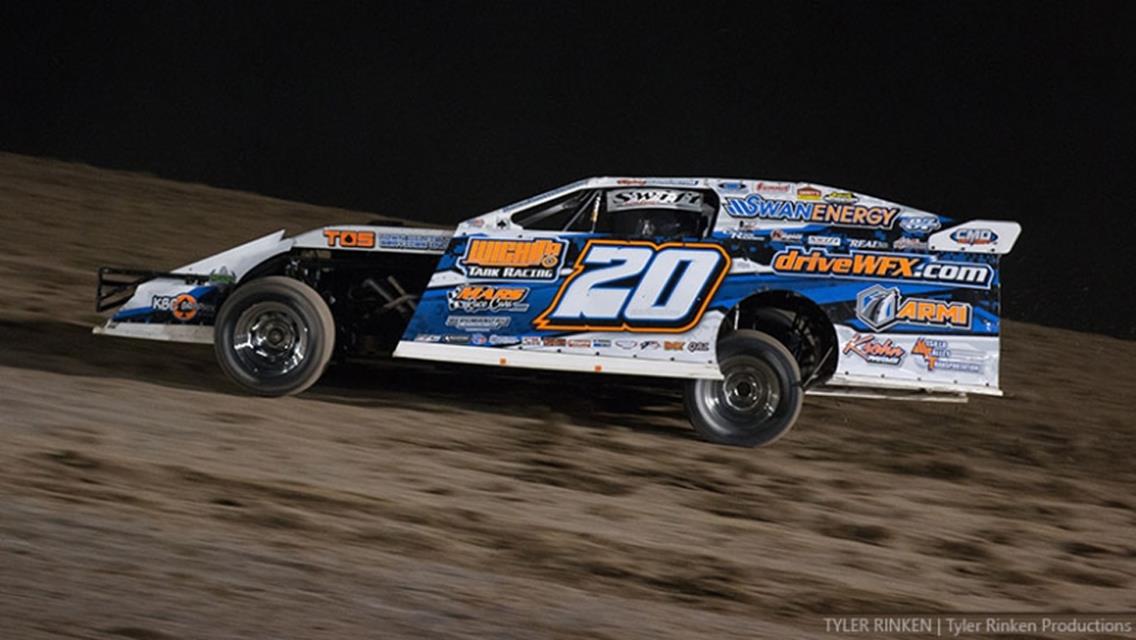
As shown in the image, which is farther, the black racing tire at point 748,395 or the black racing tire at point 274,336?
Result: the black racing tire at point 274,336

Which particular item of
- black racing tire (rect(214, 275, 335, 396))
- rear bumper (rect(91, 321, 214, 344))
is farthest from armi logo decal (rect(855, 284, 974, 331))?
rear bumper (rect(91, 321, 214, 344))

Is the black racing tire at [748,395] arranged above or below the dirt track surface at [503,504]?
above

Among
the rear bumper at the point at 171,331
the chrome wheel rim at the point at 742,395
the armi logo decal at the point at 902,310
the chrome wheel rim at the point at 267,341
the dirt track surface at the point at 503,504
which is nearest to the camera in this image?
the dirt track surface at the point at 503,504

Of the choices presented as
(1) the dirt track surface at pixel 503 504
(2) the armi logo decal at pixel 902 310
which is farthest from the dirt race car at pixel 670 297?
(1) the dirt track surface at pixel 503 504

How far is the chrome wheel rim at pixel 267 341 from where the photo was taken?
8.52 meters

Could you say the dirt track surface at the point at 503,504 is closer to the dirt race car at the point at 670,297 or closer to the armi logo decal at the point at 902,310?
the dirt race car at the point at 670,297

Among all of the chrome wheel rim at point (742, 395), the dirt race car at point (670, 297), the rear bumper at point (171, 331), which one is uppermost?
the dirt race car at point (670, 297)

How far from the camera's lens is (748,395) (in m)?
8.44

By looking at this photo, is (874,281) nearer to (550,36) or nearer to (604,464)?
(604,464)

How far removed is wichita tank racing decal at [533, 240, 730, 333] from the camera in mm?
8188

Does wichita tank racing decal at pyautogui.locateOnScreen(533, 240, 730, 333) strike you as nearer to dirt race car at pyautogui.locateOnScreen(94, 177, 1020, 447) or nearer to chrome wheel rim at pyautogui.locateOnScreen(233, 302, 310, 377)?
dirt race car at pyautogui.locateOnScreen(94, 177, 1020, 447)

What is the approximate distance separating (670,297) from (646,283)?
0.16m

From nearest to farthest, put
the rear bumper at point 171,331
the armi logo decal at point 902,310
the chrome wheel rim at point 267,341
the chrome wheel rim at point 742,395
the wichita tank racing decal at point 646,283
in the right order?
the armi logo decal at point 902,310
the wichita tank racing decal at point 646,283
the chrome wheel rim at point 742,395
the chrome wheel rim at point 267,341
the rear bumper at point 171,331

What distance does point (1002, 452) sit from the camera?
353 inches
